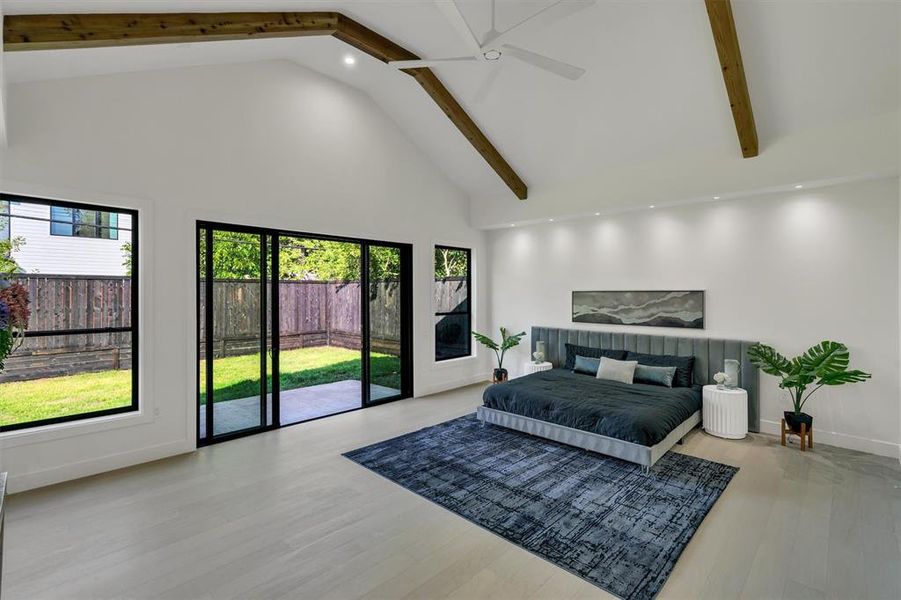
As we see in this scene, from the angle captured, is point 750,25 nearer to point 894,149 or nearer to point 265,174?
point 894,149

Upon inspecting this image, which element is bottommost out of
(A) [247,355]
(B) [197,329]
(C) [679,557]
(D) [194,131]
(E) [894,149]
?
(C) [679,557]

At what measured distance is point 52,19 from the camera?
9.52ft

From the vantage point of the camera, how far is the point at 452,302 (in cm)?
738

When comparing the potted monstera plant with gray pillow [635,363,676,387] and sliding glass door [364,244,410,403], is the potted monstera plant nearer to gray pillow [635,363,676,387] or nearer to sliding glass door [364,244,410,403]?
gray pillow [635,363,676,387]

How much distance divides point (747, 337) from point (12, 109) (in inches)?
291

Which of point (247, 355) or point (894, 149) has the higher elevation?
point (894, 149)

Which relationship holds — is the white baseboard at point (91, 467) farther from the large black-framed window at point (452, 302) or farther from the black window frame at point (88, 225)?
the large black-framed window at point (452, 302)

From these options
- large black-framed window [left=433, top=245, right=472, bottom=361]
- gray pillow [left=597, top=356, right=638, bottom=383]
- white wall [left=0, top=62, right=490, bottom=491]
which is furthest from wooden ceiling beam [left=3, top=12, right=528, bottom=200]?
gray pillow [left=597, top=356, right=638, bottom=383]

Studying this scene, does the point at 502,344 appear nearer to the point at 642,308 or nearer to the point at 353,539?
the point at 642,308

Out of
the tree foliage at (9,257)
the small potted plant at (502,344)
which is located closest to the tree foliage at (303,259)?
the tree foliage at (9,257)

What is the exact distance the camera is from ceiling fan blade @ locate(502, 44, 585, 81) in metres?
3.34

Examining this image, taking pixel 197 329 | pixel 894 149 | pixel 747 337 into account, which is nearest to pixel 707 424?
pixel 747 337

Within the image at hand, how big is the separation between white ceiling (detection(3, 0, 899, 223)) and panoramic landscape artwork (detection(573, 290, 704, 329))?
64.5 inches

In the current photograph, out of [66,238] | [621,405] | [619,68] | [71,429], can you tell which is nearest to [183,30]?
[66,238]
